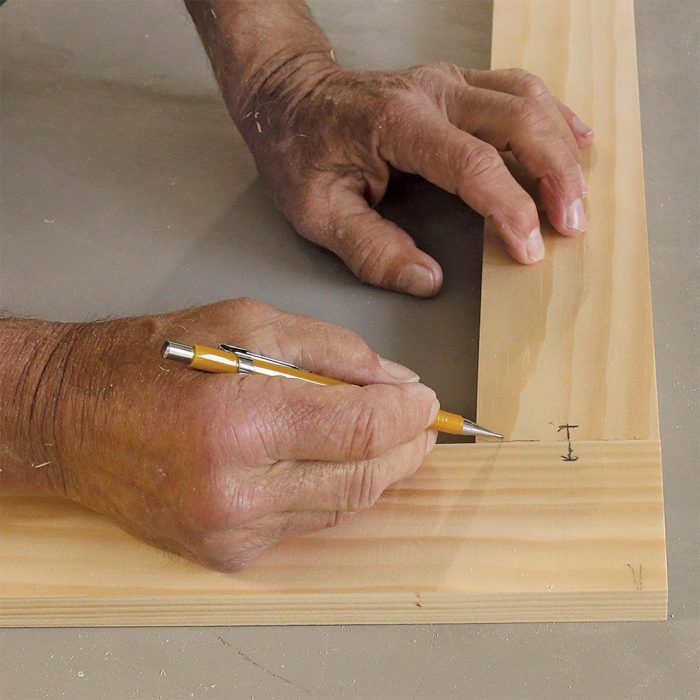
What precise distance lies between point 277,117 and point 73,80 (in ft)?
2.12

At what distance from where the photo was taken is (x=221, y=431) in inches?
42.4

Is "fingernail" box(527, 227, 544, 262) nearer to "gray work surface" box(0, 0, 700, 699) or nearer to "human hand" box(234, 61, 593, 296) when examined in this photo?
"human hand" box(234, 61, 593, 296)

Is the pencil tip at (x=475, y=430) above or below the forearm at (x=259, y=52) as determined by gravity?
below

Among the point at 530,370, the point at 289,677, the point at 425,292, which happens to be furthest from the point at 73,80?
the point at 289,677

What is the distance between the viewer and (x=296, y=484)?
1139 millimetres

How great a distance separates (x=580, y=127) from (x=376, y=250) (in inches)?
18.2

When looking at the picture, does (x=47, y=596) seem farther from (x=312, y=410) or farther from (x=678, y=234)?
(x=678, y=234)

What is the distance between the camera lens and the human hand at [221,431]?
3.59 ft

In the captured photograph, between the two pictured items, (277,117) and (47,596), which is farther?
(277,117)

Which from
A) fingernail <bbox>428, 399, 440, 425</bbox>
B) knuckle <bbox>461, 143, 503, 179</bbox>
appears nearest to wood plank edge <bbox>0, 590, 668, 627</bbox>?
fingernail <bbox>428, 399, 440, 425</bbox>

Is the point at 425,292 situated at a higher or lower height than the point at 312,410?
lower

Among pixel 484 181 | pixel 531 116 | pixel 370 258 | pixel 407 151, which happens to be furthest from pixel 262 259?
pixel 531 116

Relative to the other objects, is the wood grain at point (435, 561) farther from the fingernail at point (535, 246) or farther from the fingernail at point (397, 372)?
the fingernail at point (535, 246)

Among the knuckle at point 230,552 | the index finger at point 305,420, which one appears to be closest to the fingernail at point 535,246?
the index finger at point 305,420
